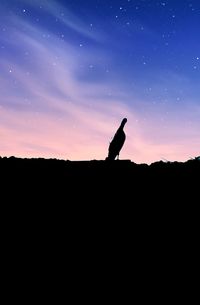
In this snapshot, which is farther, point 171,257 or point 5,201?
point 5,201

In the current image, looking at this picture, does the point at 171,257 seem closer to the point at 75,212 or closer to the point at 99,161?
the point at 75,212

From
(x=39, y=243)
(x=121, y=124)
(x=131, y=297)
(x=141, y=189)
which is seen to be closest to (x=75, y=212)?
(x=39, y=243)

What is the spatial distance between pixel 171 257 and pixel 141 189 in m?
0.85

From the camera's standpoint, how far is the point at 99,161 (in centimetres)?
491

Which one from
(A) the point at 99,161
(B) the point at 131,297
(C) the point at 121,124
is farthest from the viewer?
(C) the point at 121,124

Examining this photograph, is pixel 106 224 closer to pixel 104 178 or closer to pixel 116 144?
pixel 104 178

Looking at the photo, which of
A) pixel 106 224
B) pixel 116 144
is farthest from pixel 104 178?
pixel 116 144

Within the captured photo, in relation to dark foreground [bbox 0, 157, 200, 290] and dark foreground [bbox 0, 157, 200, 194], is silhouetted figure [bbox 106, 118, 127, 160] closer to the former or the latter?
dark foreground [bbox 0, 157, 200, 194]

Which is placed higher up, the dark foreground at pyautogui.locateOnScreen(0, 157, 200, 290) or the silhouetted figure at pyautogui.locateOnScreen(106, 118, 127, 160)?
the silhouetted figure at pyautogui.locateOnScreen(106, 118, 127, 160)

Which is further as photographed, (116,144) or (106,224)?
(116,144)

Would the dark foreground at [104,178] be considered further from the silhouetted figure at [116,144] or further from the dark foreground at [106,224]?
the silhouetted figure at [116,144]

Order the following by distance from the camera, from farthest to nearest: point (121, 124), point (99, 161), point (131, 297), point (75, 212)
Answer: point (121, 124)
point (99, 161)
point (75, 212)
point (131, 297)

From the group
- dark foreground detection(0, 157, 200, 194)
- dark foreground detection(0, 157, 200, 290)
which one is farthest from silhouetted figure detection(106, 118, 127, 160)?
dark foreground detection(0, 157, 200, 290)

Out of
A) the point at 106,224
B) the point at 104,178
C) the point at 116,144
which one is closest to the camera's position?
the point at 106,224
